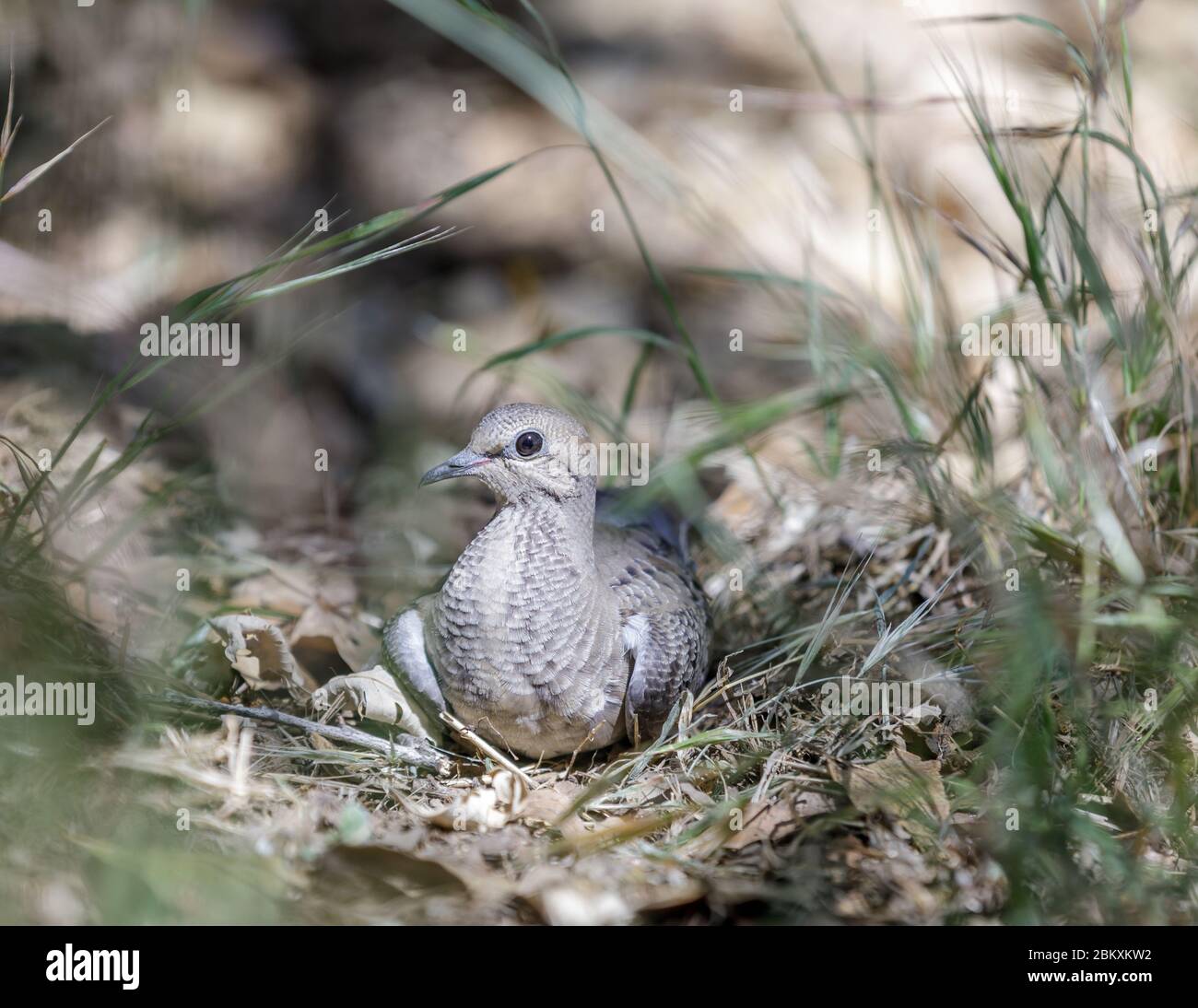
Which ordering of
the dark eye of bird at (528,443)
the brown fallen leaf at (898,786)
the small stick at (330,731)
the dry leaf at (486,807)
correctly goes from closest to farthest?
the brown fallen leaf at (898,786) → the dry leaf at (486,807) → the small stick at (330,731) → the dark eye of bird at (528,443)

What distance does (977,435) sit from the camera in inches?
107

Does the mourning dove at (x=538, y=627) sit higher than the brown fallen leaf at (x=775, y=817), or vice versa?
the mourning dove at (x=538, y=627)

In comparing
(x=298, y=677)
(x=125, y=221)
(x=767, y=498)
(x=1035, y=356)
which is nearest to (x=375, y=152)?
(x=125, y=221)

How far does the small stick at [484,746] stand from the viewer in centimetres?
282

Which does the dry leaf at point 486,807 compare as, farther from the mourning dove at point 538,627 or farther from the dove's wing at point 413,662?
the dove's wing at point 413,662

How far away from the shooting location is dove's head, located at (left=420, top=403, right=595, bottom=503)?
302 centimetres

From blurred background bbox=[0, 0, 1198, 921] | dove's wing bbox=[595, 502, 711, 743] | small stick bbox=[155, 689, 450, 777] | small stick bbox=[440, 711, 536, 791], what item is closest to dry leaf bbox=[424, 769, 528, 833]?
small stick bbox=[440, 711, 536, 791]

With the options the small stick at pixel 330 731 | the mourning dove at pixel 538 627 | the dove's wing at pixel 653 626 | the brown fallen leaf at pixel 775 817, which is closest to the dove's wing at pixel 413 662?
the mourning dove at pixel 538 627

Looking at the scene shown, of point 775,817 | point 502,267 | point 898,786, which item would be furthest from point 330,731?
point 502,267

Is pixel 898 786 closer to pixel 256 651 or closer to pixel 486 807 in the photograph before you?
pixel 486 807

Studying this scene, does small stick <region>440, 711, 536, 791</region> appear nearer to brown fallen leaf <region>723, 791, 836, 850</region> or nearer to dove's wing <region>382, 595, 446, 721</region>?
dove's wing <region>382, 595, 446, 721</region>

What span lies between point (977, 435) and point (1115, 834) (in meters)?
0.97

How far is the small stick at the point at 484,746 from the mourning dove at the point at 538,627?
34 mm
